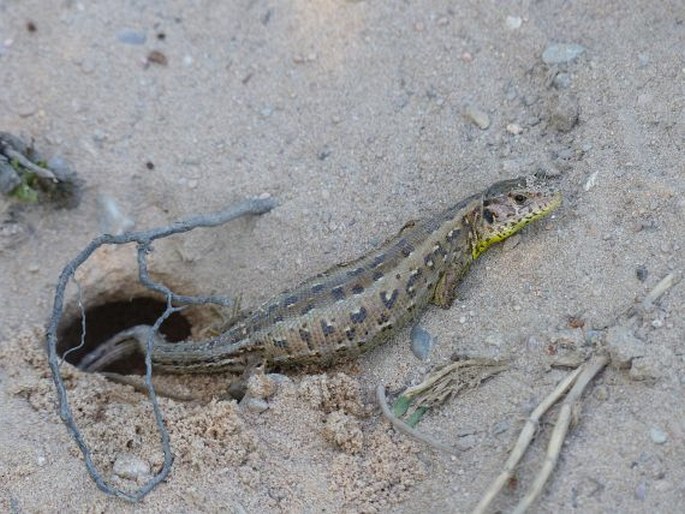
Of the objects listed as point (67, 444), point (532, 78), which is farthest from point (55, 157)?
point (532, 78)

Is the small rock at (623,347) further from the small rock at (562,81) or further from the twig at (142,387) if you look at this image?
the twig at (142,387)

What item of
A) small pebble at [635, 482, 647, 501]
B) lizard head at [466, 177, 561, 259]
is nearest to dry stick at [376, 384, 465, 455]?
small pebble at [635, 482, 647, 501]

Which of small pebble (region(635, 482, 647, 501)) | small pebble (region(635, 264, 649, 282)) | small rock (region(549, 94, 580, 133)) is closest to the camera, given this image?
small pebble (region(635, 482, 647, 501))

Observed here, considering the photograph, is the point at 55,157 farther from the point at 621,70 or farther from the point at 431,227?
the point at 621,70

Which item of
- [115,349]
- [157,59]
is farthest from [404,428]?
[157,59]

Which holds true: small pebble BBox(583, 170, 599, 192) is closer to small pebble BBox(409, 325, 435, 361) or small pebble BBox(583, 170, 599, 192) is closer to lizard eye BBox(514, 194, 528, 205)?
lizard eye BBox(514, 194, 528, 205)

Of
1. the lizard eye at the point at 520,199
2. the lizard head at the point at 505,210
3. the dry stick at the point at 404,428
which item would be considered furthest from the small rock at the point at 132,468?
the lizard eye at the point at 520,199
